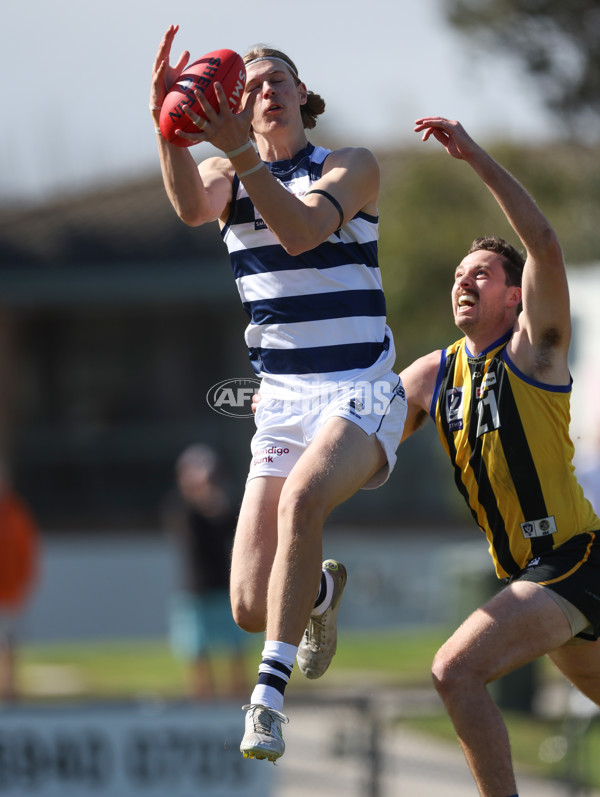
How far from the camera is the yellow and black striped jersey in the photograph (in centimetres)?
501

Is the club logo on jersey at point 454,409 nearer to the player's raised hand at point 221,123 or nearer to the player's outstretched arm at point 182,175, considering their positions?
the player's outstretched arm at point 182,175

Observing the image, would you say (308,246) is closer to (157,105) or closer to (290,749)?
(157,105)

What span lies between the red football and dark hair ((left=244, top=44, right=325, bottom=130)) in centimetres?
35

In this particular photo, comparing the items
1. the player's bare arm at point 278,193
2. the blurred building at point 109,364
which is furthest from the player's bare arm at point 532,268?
the blurred building at point 109,364

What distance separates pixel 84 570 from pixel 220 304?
5312mm

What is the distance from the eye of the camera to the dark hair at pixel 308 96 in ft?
16.0

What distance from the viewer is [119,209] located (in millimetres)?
25516

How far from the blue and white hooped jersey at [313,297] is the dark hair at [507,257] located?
0.54m

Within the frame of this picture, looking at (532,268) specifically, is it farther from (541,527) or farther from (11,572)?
(11,572)

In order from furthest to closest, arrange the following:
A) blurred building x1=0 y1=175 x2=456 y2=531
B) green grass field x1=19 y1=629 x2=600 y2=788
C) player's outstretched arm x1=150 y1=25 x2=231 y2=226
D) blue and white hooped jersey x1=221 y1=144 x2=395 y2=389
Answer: blurred building x1=0 y1=175 x2=456 y2=531 < green grass field x1=19 y1=629 x2=600 y2=788 < blue and white hooped jersey x1=221 y1=144 x2=395 y2=389 < player's outstretched arm x1=150 y1=25 x2=231 y2=226

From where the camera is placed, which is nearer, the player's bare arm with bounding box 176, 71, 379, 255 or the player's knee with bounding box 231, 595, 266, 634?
the player's bare arm with bounding box 176, 71, 379, 255

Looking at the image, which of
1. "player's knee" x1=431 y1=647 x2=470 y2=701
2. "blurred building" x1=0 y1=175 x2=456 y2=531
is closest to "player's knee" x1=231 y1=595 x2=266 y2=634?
"player's knee" x1=431 y1=647 x2=470 y2=701

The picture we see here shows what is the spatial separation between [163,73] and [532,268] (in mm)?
1507

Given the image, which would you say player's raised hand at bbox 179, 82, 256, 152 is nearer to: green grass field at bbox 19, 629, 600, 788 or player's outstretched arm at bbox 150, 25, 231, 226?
player's outstretched arm at bbox 150, 25, 231, 226
